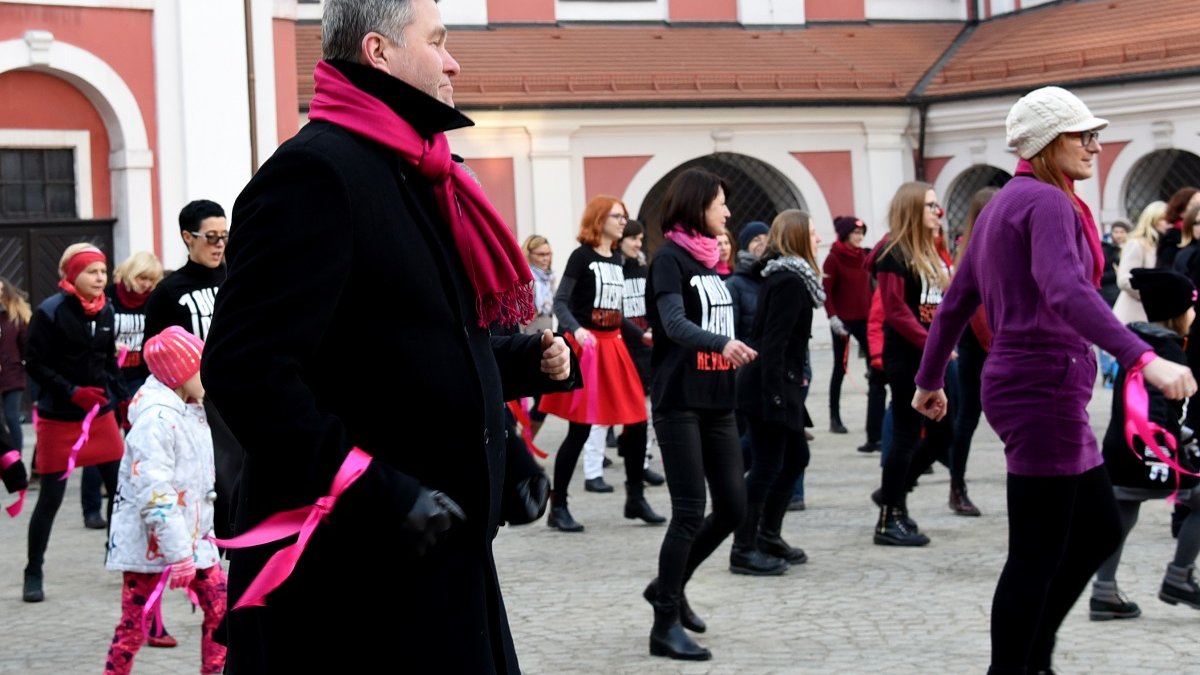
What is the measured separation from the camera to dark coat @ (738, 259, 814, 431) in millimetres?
8750

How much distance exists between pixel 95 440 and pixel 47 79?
38.4ft

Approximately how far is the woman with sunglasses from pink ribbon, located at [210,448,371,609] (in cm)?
672

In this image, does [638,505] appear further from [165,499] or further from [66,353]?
[165,499]

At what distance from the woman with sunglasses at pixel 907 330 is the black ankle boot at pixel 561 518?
72.2 inches

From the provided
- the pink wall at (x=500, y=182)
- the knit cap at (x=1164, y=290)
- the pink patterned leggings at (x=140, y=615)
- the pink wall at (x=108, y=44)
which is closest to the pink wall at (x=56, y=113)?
the pink wall at (x=108, y=44)

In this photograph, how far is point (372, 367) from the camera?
10.4ft

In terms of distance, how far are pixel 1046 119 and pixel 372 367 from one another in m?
3.05

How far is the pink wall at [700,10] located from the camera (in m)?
28.9

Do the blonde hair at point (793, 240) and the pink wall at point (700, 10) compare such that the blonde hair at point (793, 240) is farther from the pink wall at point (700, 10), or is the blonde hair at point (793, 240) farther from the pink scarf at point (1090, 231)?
the pink wall at point (700, 10)

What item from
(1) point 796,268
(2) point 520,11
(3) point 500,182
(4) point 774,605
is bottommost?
(4) point 774,605

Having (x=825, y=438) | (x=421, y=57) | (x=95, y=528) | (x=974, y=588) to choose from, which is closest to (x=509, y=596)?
(x=974, y=588)

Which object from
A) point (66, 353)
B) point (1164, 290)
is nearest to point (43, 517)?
point (66, 353)

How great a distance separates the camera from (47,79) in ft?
67.7

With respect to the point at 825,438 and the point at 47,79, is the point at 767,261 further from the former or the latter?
the point at 47,79
